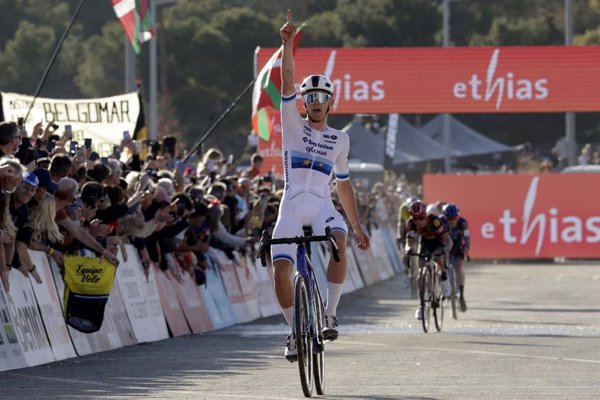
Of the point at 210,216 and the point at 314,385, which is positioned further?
the point at 210,216

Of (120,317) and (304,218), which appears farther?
(120,317)

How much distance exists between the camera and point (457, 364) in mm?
16078

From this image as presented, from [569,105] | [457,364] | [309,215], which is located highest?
[569,105]

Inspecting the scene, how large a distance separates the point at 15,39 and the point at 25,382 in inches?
2400

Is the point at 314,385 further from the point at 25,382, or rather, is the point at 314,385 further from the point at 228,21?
the point at 228,21

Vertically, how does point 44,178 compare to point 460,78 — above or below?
below

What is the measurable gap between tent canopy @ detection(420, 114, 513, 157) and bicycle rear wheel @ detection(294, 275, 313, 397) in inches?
2535

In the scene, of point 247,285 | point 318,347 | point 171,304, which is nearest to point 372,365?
point 318,347

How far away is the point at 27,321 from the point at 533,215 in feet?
108

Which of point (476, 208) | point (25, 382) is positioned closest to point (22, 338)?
point (25, 382)

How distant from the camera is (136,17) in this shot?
26797 mm

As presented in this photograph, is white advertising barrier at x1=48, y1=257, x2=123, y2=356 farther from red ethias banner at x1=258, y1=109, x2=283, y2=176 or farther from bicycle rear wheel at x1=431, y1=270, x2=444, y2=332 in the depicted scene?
red ethias banner at x1=258, y1=109, x2=283, y2=176

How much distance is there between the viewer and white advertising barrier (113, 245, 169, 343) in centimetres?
1905

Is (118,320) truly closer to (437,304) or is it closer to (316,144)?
(437,304)
